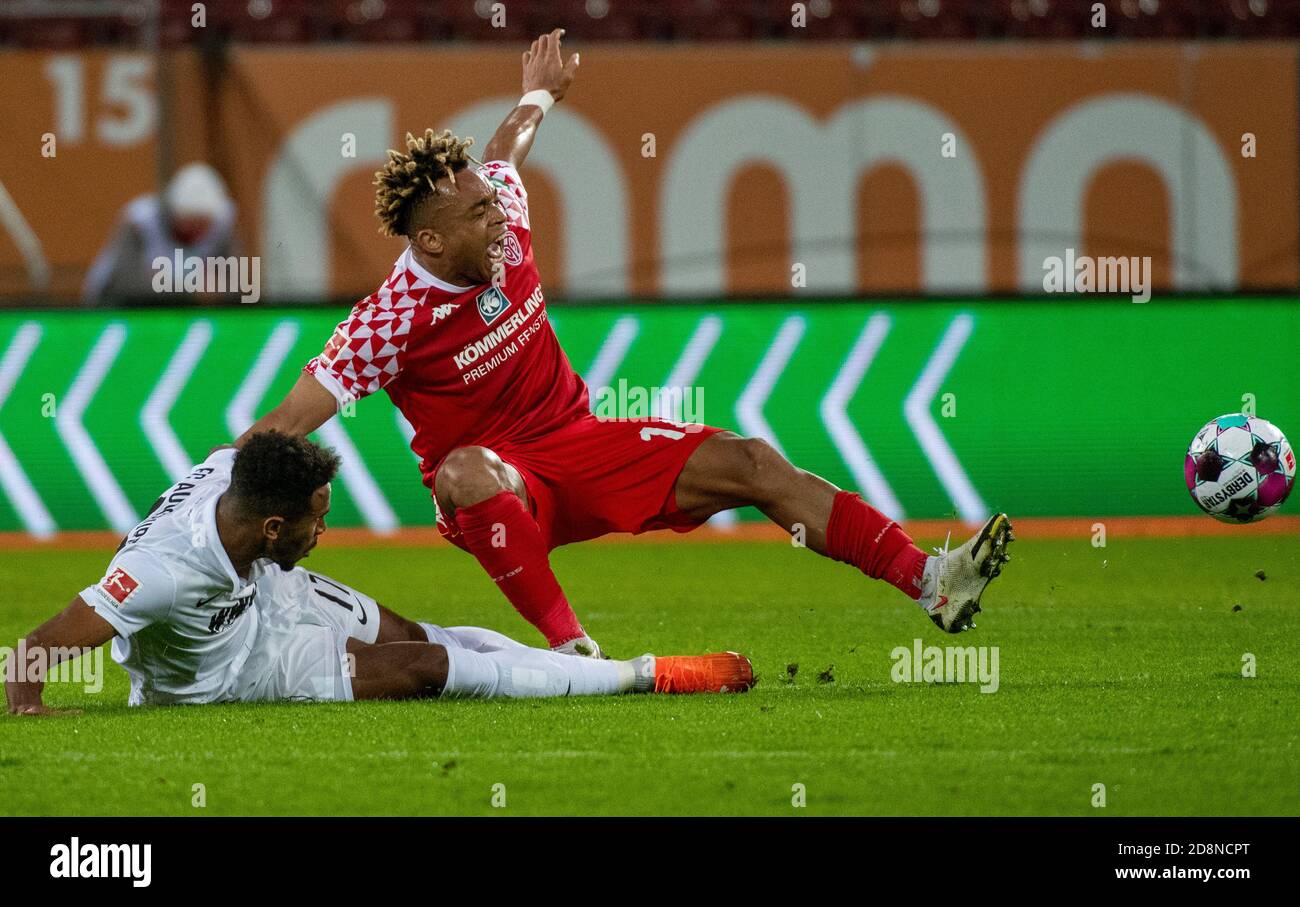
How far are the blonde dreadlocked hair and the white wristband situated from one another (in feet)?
2.95

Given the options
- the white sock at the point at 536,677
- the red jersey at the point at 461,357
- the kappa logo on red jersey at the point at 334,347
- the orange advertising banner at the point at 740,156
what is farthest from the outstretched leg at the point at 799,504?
the orange advertising banner at the point at 740,156

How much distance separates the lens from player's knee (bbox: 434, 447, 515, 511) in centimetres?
607

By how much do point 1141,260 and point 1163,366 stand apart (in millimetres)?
2502

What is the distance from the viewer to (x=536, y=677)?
6.02 m

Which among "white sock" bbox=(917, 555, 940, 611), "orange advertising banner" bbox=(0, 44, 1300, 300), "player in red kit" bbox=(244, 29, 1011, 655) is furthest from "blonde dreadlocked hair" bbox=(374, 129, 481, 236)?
"orange advertising banner" bbox=(0, 44, 1300, 300)

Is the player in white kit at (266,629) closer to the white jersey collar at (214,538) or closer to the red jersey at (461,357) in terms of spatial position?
the white jersey collar at (214,538)

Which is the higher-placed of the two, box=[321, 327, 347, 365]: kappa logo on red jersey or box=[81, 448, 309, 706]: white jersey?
box=[321, 327, 347, 365]: kappa logo on red jersey

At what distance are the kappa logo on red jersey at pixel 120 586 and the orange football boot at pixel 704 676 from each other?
170 cm

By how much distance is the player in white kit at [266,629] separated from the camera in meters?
5.45

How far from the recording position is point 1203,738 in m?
5.21

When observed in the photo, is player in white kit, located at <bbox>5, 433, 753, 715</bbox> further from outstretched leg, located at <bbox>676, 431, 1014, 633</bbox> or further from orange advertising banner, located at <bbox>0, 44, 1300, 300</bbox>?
orange advertising banner, located at <bbox>0, 44, 1300, 300</bbox>
